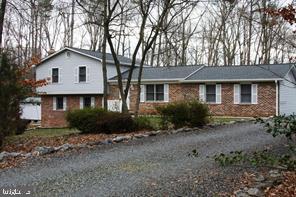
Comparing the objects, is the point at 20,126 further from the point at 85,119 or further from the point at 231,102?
the point at 231,102

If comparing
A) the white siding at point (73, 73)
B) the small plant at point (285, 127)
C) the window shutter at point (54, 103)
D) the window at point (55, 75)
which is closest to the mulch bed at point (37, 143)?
the small plant at point (285, 127)

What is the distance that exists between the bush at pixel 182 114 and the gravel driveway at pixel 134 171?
4.11m

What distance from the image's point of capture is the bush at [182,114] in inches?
669

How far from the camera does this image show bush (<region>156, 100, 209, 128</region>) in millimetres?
16984

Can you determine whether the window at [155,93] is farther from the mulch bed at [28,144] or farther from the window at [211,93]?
the mulch bed at [28,144]

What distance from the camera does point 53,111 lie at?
3675 cm

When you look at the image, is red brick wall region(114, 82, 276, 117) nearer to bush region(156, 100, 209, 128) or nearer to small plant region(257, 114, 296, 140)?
bush region(156, 100, 209, 128)

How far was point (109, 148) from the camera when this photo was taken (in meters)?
12.0

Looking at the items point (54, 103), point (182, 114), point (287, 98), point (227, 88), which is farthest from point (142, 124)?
point (54, 103)

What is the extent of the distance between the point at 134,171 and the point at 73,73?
2753 cm

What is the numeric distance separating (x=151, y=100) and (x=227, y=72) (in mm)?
5739

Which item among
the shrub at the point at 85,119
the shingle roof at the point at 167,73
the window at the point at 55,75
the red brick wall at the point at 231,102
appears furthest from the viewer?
the window at the point at 55,75

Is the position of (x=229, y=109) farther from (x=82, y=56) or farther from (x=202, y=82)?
(x=82, y=56)

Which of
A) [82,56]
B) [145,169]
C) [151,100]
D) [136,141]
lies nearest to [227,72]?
[151,100]
